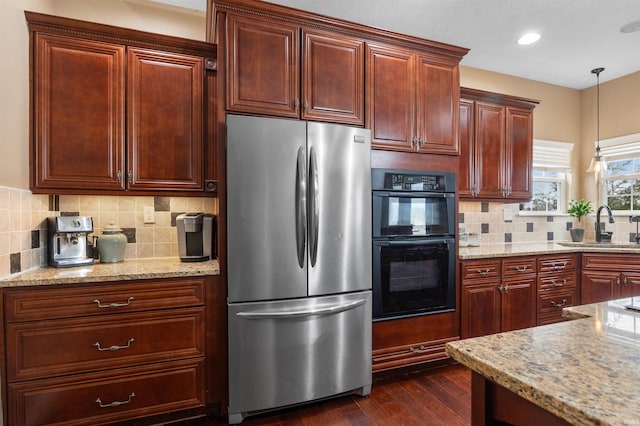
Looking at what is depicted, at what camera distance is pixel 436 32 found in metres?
3.00

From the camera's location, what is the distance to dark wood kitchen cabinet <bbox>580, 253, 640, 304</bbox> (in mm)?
3107

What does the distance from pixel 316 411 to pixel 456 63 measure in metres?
2.78

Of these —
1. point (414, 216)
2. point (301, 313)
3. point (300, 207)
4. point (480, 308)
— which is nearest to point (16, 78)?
point (300, 207)

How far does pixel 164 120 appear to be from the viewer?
2244 mm

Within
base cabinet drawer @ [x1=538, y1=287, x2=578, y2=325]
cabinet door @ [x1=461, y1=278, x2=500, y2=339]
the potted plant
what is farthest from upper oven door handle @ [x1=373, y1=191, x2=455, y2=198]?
the potted plant

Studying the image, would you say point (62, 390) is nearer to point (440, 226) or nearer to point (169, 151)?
point (169, 151)

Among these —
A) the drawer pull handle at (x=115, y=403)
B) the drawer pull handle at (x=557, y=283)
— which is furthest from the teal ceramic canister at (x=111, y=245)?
the drawer pull handle at (x=557, y=283)

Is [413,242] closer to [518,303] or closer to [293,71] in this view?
[518,303]

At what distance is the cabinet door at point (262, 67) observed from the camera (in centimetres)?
202

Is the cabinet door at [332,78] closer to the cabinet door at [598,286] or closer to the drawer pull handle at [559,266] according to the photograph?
the drawer pull handle at [559,266]

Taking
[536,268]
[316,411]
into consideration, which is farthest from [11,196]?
[536,268]

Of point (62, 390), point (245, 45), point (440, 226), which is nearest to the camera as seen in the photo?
point (62, 390)

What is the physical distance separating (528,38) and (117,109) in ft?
11.5

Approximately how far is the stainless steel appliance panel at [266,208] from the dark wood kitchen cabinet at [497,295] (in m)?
1.51
